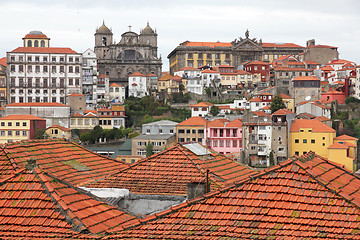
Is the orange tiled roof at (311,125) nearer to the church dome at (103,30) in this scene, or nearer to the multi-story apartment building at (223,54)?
the multi-story apartment building at (223,54)

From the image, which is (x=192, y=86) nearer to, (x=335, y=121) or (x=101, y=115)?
(x=101, y=115)

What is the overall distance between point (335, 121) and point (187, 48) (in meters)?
46.3

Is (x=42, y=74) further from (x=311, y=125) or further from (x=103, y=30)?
(x=311, y=125)

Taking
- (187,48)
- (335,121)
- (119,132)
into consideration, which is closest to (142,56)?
(187,48)

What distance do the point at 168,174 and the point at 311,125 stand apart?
58977mm

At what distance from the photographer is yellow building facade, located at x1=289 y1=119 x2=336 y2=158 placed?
76.2 meters

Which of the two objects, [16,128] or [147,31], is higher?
[147,31]

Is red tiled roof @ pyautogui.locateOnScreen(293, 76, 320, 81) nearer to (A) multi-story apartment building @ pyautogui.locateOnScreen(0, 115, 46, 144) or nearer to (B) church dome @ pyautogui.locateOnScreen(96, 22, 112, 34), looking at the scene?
(B) church dome @ pyautogui.locateOnScreen(96, 22, 112, 34)

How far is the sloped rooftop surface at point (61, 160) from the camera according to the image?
1880cm

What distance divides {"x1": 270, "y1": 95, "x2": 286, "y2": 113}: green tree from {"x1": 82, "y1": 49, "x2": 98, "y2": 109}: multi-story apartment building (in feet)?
103

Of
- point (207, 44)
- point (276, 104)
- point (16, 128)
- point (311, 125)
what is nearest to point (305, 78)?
point (276, 104)

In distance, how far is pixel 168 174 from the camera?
20609 millimetres

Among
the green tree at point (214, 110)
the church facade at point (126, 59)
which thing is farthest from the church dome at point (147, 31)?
the green tree at point (214, 110)

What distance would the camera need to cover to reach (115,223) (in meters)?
15.0
